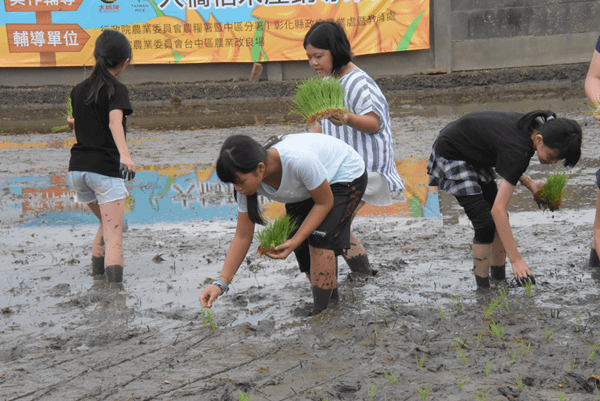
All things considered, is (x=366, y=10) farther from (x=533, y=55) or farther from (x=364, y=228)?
(x=364, y=228)

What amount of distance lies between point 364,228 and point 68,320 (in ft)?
Result: 8.48

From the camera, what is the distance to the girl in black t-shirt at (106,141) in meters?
3.93

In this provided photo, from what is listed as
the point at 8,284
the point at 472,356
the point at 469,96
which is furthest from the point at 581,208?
the point at 469,96

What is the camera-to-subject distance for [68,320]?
3.59 m

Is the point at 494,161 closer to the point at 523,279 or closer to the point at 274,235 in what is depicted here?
the point at 523,279

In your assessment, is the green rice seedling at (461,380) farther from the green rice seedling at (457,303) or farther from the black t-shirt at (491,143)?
the black t-shirt at (491,143)

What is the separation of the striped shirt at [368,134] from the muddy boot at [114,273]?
1.70 m

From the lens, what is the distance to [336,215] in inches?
129

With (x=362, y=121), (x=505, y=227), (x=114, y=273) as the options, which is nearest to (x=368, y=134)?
(x=362, y=121)

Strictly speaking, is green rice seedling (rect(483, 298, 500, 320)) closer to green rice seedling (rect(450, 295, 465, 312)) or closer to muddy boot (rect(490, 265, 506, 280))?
green rice seedling (rect(450, 295, 465, 312))

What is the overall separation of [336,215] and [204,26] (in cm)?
1143

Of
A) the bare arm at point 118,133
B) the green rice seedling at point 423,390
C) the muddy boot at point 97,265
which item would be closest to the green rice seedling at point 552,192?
the green rice seedling at point 423,390

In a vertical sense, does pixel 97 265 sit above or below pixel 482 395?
above

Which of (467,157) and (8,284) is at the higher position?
(467,157)
